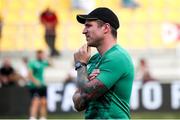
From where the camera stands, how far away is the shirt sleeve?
553 centimetres

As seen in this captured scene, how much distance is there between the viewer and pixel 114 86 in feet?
18.3

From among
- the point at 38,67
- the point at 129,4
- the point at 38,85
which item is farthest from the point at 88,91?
the point at 129,4

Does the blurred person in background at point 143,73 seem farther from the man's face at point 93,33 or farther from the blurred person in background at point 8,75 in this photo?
the man's face at point 93,33

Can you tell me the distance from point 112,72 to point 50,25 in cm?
1620

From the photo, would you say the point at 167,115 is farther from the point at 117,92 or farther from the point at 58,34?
the point at 117,92

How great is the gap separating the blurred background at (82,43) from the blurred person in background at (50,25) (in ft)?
0.76

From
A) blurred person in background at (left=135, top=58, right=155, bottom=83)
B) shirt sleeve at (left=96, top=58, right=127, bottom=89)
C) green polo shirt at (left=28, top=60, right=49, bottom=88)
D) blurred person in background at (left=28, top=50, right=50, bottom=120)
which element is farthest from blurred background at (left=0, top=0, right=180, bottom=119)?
shirt sleeve at (left=96, top=58, right=127, bottom=89)

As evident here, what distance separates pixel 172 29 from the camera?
75.8 feet

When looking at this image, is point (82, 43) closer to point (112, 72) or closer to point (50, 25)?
point (50, 25)

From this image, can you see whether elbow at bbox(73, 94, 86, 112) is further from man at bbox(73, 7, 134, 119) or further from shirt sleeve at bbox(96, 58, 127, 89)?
shirt sleeve at bbox(96, 58, 127, 89)

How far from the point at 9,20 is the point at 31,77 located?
22.3 ft

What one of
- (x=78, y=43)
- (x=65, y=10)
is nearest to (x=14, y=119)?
(x=78, y=43)

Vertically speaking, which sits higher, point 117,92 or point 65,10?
point 117,92

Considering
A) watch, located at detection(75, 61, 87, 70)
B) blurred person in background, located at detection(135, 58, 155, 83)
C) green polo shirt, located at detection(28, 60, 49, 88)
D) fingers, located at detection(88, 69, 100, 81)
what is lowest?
blurred person in background, located at detection(135, 58, 155, 83)
